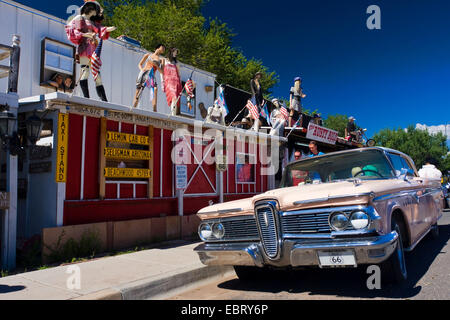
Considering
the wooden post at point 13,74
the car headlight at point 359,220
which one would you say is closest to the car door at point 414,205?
the car headlight at point 359,220

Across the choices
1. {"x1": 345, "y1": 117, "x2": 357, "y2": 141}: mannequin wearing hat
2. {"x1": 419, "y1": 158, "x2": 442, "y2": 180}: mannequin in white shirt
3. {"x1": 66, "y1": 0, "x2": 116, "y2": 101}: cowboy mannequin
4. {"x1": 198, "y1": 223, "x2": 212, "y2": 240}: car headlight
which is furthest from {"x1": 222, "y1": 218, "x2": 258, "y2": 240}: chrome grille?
{"x1": 345, "y1": 117, "x2": 357, "y2": 141}: mannequin wearing hat

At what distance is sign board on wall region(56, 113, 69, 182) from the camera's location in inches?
238

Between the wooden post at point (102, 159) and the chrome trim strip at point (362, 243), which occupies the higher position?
the wooden post at point (102, 159)

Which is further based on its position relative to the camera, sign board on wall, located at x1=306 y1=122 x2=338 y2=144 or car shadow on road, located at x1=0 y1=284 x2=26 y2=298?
sign board on wall, located at x1=306 y1=122 x2=338 y2=144

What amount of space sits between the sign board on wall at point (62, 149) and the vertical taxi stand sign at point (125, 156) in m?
0.69

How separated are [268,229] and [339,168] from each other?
→ 1.85m

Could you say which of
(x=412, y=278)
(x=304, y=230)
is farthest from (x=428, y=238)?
(x=304, y=230)

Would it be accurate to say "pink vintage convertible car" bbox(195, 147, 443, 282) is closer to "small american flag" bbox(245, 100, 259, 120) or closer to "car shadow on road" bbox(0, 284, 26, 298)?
"car shadow on road" bbox(0, 284, 26, 298)

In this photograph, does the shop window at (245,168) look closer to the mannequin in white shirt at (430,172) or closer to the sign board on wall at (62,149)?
the mannequin in white shirt at (430,172)

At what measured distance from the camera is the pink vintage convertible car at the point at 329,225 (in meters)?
3.48

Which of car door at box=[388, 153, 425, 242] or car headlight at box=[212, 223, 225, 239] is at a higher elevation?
car door at box=[388, 153, 425, 242]

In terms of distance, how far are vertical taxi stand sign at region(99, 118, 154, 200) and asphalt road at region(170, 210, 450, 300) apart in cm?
305

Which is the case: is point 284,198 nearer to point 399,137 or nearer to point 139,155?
point 139,155
